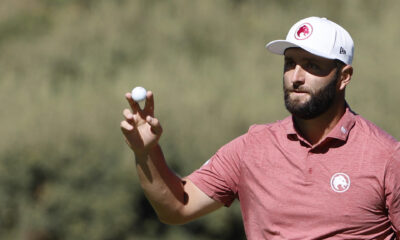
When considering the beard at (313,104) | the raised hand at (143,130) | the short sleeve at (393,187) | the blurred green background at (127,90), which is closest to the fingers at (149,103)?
the raised hand at (143,130)

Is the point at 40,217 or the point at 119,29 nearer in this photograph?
the point at 40,217

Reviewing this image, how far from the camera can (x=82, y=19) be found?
50.2ft

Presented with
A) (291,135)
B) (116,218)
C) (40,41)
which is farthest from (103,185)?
(291,135)

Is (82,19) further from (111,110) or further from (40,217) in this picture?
(40,217)

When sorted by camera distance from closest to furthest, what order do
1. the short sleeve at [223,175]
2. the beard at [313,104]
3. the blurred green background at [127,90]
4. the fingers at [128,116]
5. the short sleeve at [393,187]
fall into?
the short sleeve at [393,187] < the fingers at [128,116] < the beard at [313,104] < the short sleeve at [223,175] < the blurred green background at [127,90]

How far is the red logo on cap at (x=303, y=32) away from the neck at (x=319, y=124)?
34cm

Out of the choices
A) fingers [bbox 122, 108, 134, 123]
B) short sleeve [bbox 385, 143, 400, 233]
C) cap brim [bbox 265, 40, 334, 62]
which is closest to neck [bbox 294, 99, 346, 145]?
cap brim [bbox 265, 40, 334, 62]

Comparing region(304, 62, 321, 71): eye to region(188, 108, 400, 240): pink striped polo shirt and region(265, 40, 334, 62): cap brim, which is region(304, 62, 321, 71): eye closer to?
region(265, 40, 334, 62): cap brim

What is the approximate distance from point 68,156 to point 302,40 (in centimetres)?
719

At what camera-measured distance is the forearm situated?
363 cm

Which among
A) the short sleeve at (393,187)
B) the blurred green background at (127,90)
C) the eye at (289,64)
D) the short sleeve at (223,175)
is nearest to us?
the short sleeve at (393,187)

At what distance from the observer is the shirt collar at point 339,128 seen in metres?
3.50

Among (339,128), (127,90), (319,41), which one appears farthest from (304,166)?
(127,90)

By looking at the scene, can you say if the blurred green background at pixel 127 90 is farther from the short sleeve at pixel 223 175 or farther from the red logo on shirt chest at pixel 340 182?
the red logo on shirt chest at pixel 340 182
